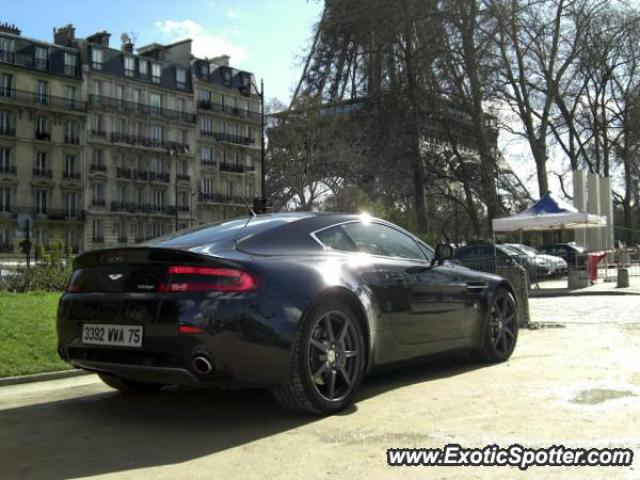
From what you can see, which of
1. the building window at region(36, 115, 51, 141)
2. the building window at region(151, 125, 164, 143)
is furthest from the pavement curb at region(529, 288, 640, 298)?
the building window at region(151, 125, 164, 143)

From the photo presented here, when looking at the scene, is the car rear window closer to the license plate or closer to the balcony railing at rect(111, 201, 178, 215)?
the license plate

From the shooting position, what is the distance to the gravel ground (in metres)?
3.50

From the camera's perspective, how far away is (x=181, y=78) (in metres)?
70.6

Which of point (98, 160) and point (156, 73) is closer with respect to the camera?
point (98, 160)

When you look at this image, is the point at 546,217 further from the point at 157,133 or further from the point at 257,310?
the point at 157,133

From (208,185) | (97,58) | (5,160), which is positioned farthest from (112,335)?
(208,185)

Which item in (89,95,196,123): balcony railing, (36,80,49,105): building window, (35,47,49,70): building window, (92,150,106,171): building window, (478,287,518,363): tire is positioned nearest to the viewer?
(478,287,518,363): tire

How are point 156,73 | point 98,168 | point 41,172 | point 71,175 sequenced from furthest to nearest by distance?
point 156,73
point 98,168
point 71,175
point 41,172

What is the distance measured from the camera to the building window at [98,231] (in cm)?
6172

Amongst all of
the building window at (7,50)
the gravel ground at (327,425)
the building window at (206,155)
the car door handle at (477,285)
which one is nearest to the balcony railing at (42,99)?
the building window at (7,50)

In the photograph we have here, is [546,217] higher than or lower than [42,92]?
lower

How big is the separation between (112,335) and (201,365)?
730 mm

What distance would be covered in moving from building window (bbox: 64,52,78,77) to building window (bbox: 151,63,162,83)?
25.6 ft

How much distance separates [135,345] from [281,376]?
0.92 m
